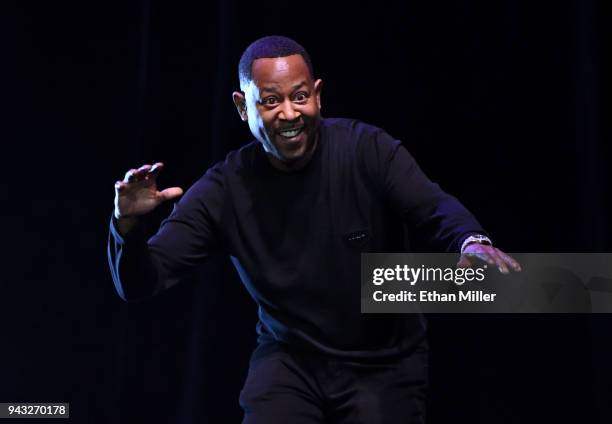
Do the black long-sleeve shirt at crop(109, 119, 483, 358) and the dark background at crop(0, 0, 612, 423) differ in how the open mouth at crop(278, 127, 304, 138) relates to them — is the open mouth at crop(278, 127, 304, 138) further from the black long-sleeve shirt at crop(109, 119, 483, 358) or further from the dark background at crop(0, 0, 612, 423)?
the dark background at crop(0, 0, 612, 423)

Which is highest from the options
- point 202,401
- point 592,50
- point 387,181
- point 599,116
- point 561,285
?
point 592,50

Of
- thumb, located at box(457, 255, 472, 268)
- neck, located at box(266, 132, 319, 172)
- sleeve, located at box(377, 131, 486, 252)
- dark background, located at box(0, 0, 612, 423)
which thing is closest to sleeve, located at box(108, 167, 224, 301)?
neck, located at box(266, 132, 319, 172)

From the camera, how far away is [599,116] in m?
2.65

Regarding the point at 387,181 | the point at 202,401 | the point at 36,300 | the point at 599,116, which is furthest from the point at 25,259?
the point at 599,116

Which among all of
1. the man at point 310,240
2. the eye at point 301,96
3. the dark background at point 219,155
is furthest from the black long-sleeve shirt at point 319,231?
the dark background at point 219,155

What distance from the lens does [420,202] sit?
1.98 metres

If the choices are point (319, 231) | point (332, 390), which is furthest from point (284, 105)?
point (332, 390)

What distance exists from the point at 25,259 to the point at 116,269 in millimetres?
1073

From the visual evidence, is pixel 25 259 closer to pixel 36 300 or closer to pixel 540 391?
pixel 36 300

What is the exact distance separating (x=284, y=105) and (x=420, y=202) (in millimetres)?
384

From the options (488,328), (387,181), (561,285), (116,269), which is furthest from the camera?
(488,328)

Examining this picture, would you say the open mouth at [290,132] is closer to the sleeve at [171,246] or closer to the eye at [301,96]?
the eye at [301,96]

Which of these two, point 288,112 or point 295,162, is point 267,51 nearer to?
point 288,112

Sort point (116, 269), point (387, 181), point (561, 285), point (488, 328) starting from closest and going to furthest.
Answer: point (116, 269) < point (387, 181) < point (561, 285) < point (488, 328)
